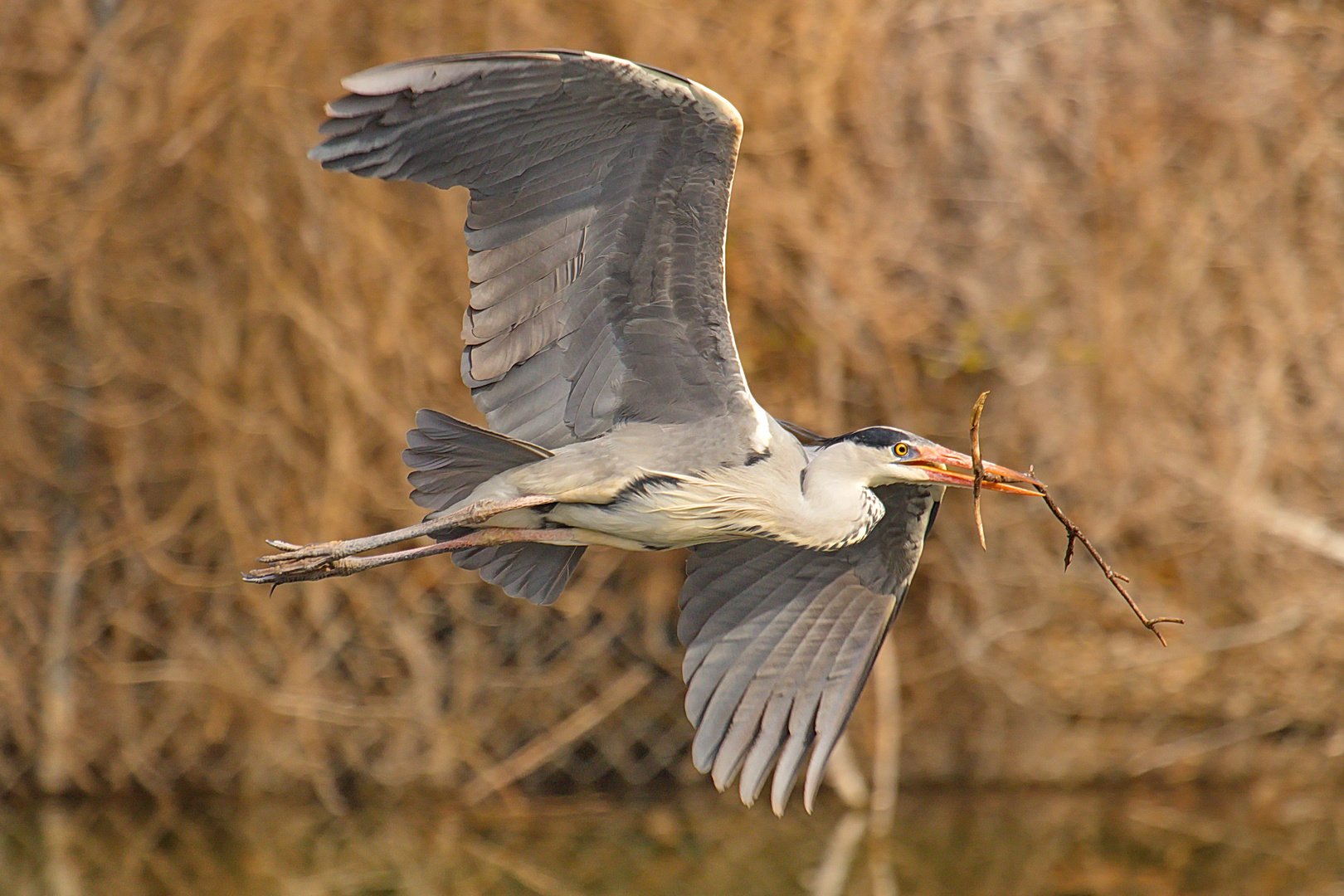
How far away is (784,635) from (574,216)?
149cm

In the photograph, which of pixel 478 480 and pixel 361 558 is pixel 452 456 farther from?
pixel 361 558

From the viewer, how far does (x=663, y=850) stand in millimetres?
8656

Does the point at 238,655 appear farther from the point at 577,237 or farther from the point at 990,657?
the point at 577,237

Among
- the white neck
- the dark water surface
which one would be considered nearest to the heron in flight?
the white neck

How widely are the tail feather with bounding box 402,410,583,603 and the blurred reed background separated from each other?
152 inches

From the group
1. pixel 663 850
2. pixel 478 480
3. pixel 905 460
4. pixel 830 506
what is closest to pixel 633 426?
pixel 478 480

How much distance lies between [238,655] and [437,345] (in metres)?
2.02

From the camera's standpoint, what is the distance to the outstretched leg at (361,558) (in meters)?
4.32

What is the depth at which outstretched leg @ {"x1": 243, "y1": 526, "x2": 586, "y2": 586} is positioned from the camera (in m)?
4.32

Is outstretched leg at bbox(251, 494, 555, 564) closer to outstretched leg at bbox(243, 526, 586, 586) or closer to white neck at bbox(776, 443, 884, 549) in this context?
outstretched leg at bbox(243, 526, 586, 586)

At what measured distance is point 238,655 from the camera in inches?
335

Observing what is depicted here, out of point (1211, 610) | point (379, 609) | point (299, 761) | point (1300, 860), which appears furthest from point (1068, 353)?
point (299, 761)

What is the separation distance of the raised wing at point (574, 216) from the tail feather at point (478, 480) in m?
0.15

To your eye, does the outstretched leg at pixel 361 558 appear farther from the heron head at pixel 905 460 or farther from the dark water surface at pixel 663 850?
the dark water surface at pixel 663 850
